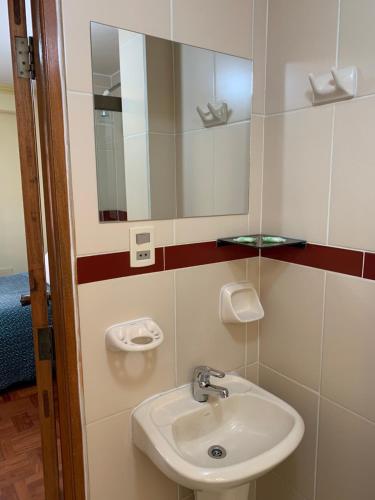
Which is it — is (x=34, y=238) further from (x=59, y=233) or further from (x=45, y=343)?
(x=45, y=343)

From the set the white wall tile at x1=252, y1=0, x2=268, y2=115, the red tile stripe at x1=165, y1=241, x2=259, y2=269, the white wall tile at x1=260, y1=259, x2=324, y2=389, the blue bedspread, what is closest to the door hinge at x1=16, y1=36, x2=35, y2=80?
the red tile stripe at x1=165, y1=241, x2=259, y2=269

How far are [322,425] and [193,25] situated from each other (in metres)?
1.40

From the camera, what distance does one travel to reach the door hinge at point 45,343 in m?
1.09

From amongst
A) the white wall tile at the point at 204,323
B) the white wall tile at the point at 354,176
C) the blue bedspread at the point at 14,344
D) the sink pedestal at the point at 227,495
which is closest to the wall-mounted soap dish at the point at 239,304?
the white wall tile at the point at 204,323

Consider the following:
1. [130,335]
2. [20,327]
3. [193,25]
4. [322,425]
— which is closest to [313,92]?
[193,25]

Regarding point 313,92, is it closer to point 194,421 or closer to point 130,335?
point 130,335

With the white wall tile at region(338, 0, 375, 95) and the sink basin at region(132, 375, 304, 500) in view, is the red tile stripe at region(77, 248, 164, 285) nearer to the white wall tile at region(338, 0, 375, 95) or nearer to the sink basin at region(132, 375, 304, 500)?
the sink basin at region(132, 375, 304, 500)

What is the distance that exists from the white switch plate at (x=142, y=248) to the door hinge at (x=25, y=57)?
512 mm

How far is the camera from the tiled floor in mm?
1846

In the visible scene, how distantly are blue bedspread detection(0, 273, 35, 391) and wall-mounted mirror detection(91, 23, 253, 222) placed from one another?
1.94 metres

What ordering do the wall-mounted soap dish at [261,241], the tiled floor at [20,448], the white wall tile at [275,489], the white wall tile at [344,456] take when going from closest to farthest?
the white wall tile at [344,456], the wall-mounted soap dish at [261,241], the white wall tile at [275,489], the tiled floor at [20,448]

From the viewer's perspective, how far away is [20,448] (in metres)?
2.14

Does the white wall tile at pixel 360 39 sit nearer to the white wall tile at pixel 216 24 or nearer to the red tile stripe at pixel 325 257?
the white wall tile at pixel 216 24

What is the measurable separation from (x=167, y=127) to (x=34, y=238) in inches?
21.5
